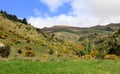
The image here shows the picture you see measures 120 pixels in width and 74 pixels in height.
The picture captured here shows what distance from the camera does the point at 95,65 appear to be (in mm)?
28641

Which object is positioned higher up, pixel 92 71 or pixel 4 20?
pixel 4 20

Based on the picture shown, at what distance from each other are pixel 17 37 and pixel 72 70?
10001cm

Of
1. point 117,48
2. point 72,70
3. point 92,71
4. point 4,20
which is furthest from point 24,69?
point 4,20

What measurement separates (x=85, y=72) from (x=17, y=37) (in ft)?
330

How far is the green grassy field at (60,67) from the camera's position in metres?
25.9

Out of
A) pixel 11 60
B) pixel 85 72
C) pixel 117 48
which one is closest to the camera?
pixel 85 72

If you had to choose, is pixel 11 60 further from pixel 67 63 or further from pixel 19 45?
pixel 19 45

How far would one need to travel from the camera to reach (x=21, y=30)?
473 ft

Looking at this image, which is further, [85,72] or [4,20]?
[4,20]

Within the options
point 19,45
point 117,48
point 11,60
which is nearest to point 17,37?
point 19,45

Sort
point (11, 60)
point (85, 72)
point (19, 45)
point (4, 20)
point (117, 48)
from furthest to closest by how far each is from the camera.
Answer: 1. point (4, 20)
2. point (19, 45)
3. point (117, 48)
4. point (11, 60)
5. point (85, 72)

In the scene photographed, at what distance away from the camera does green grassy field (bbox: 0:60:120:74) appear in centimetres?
2594

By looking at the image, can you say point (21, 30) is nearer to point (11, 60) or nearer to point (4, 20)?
point (4, 20)

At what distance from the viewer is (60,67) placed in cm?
2752
